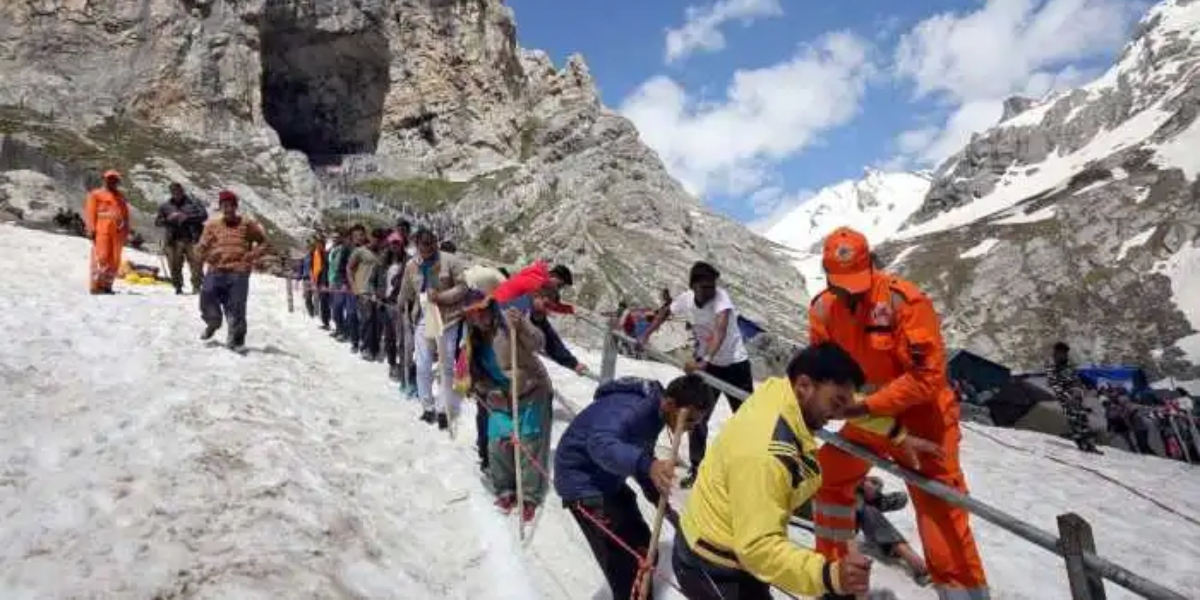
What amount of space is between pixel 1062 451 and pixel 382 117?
6991cm

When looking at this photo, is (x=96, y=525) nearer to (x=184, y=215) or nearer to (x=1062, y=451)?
(x=184, y=215)

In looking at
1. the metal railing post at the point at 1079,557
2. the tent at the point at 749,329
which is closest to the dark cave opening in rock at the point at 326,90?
the tent at the point at 749,329

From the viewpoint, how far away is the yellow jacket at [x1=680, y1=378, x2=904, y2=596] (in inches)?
134

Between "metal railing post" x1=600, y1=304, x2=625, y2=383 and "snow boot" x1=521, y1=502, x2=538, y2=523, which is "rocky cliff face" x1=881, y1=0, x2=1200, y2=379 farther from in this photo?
"snow boot" x1=521, y1=502, x2=538, y2=523

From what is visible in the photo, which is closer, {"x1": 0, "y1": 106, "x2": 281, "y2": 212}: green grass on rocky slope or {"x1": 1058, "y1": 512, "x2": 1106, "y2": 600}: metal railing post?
{"x1": 1058, "y1": 512, "x2": 1106, "y2": 600}: metal railing post

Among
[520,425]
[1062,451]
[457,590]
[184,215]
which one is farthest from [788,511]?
[184,215]

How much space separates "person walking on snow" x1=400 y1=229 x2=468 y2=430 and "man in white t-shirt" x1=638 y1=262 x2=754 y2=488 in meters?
2.55

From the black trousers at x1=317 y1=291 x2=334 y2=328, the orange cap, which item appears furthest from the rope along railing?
the black trousers at x1=317 y1=291 x2=334 y2=328

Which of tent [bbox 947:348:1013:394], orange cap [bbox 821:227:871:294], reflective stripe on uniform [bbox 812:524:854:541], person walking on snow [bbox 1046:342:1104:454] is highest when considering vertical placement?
orange cap [bbox 821:227:871:294]

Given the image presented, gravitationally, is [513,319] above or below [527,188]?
below

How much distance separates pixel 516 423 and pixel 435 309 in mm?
3131

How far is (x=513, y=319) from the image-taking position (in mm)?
7613

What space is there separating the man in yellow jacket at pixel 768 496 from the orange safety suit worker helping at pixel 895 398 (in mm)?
1137

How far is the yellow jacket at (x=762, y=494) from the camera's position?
3.40m
